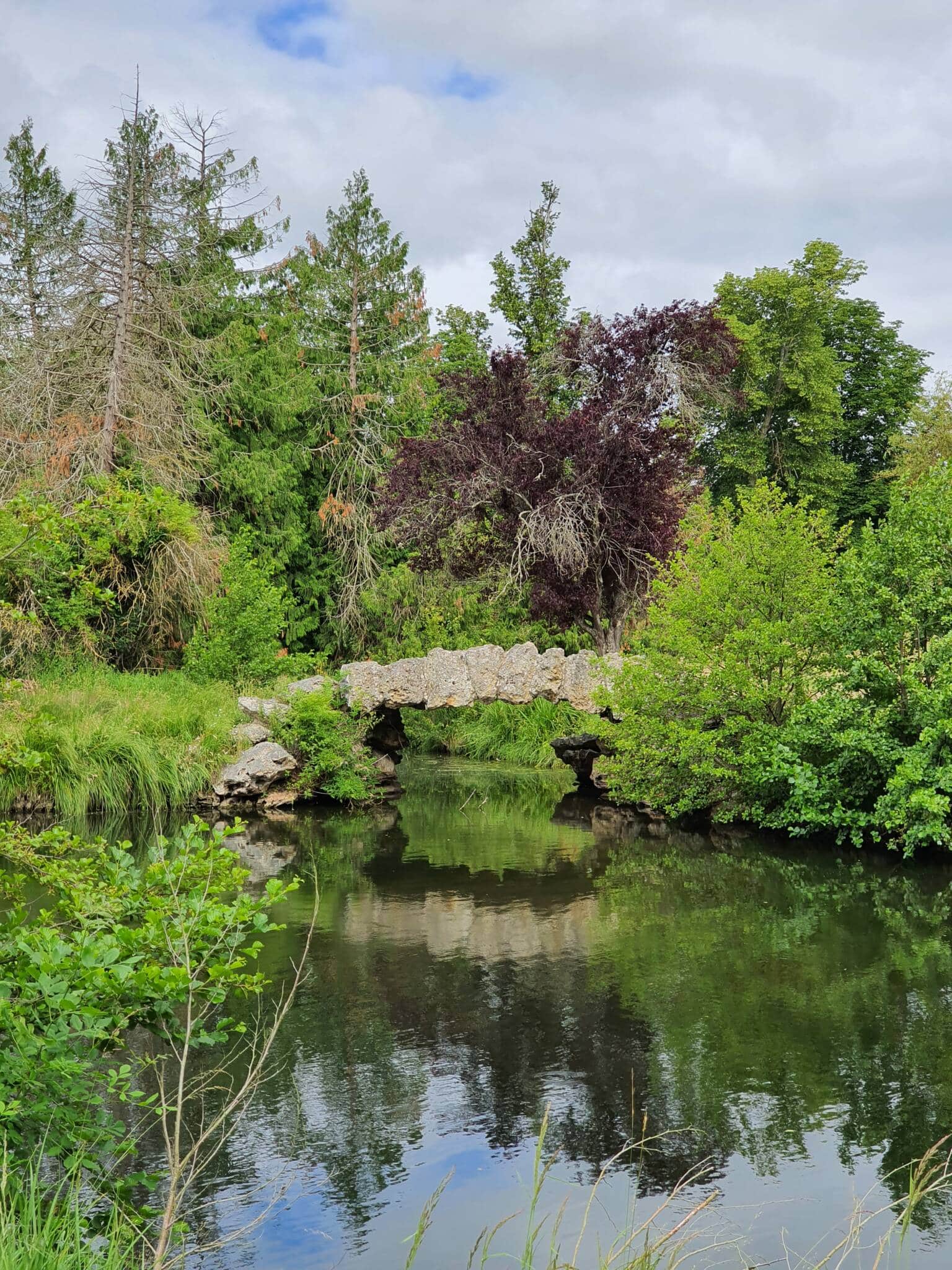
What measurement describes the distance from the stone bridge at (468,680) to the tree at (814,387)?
15.2 metres

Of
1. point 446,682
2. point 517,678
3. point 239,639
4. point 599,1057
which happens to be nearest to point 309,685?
point 446,682

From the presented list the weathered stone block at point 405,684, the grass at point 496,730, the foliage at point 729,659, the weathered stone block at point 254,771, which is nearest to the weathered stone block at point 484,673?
the weathered stone block at point 405,684

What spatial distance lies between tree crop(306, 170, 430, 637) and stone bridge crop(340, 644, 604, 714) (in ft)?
30.2

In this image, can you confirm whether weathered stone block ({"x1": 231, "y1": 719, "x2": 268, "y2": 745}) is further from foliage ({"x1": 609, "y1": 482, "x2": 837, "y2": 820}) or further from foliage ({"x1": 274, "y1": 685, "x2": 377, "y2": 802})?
foliage ({"x1": 609, "y1": 482, "x2": 837, "y2": 820})

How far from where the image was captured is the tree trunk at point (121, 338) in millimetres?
20453

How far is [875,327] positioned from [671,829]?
2470cm

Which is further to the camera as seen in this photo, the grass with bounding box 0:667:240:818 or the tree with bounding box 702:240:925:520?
the tree with bounding box 702:240:925:520

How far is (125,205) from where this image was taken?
2173 centimetres

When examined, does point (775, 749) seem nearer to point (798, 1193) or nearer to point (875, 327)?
point (798, 1193)

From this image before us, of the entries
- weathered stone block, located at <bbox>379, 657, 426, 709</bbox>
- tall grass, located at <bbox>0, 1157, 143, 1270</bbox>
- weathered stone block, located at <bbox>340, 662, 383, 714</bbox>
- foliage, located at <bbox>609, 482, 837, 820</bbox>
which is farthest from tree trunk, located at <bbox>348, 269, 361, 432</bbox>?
tall grass, located at <bbox>0, 1157, 143, 1270</bbox>

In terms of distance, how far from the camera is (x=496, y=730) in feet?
74.8

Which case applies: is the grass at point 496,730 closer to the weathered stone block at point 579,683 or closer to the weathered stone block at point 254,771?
the weathered stone block at point 579,683

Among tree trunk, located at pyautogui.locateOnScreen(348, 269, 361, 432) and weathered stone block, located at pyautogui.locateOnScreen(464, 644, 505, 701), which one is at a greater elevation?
tree trunk, located at pyautogui.locateOnScreen(348, 269, 361, 432)

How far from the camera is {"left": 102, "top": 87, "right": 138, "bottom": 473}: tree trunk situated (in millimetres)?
20453
